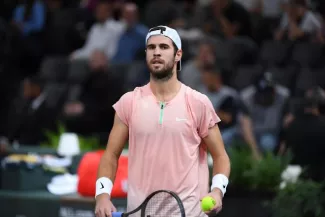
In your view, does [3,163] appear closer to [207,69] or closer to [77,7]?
[207,69]

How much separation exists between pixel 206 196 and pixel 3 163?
539 centimetres

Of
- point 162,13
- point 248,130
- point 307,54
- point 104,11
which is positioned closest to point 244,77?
point 307,54

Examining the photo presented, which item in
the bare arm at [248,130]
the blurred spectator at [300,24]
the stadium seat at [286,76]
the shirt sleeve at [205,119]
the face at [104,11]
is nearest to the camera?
the shirt sleeve at [205,119]

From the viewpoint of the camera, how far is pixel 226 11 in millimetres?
12453

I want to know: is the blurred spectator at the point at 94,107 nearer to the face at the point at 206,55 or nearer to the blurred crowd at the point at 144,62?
the blurred crowd at the point at 144,62

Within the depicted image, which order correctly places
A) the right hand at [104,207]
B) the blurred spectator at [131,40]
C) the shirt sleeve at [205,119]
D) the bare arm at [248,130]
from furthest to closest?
the blurred spectator at [131,40] < the bare arm at [248,130] < the shirt sleeve at [205,119] < the right hand at [104,207]

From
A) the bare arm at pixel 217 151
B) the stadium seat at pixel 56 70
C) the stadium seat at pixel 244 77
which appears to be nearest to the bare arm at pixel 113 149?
the bare arm at pixel 217 151

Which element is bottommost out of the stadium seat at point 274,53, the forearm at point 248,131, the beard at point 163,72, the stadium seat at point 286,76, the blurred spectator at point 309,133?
the beard at point 163,72

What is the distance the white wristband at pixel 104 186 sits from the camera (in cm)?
523

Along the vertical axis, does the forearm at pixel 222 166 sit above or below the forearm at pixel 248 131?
below

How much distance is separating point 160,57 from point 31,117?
7.19 meters

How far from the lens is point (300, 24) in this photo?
463 inches

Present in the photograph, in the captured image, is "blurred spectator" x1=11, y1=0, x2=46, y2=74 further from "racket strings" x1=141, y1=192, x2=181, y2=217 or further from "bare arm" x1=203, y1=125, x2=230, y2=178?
"racket strings" x1=141, y1=192, x2=181, y2=217

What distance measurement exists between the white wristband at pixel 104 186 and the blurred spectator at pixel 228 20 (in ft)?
23.8
